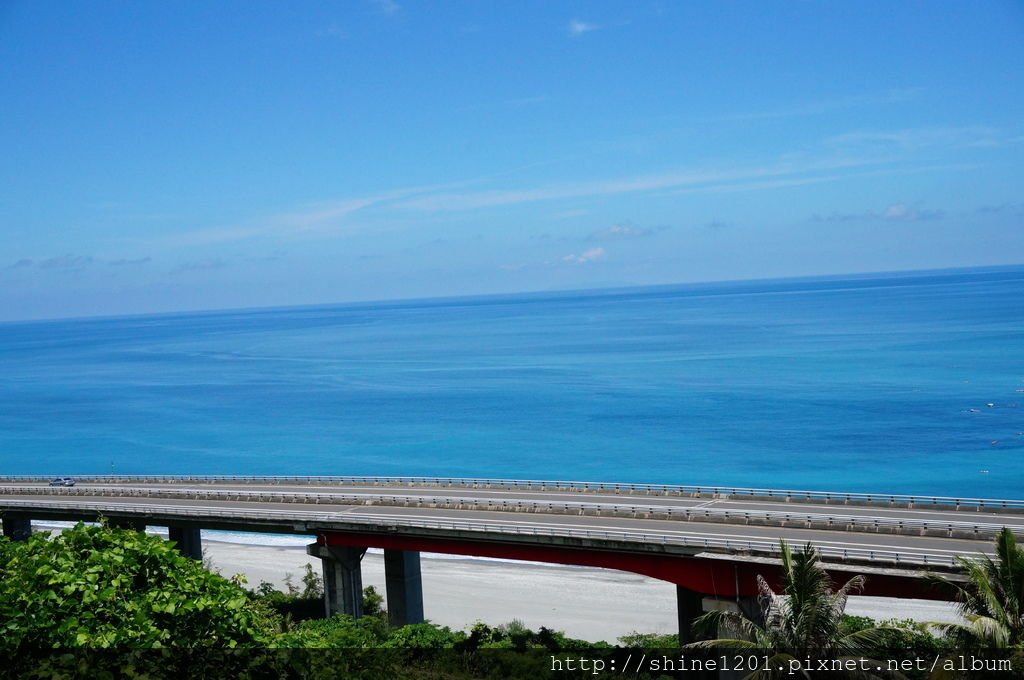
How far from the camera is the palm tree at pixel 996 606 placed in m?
24.5

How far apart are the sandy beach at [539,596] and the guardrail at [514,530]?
17.9 meters

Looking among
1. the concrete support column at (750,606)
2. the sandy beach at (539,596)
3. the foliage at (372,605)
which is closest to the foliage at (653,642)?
the concrete support column at (750,606)

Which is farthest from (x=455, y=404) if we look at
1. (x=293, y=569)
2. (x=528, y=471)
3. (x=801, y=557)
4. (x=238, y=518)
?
(x=801, y=557)

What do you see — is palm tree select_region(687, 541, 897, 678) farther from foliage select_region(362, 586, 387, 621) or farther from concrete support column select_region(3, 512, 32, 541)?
concrete support column select_region(3, 512, 32, 541)

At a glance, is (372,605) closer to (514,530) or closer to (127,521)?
(127,521)

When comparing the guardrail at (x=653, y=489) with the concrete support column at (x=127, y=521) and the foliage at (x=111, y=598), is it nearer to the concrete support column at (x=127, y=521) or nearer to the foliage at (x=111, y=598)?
the concrete support column at (x=127, y=521)

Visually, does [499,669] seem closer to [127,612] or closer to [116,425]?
[127,612]

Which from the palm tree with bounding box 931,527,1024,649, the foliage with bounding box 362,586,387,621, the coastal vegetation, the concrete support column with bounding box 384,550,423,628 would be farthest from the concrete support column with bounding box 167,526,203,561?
the palm tree with bounding box 931,527,1024,649

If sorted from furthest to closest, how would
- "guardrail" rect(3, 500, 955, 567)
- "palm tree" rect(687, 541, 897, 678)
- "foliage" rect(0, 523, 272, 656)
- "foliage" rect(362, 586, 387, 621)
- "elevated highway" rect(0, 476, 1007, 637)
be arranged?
"foliage" rect(362, 586, 387, 621), "elevated highway" rect(0, 476, 1007, 637), "guardrail" rect(3, 500, 955, 567), "palm tree" rect(687, 541, 897, 678), "foliage" rect(0, 523, 272, 656)

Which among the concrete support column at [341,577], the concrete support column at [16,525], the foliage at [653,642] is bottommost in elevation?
the foliage at [653,642]

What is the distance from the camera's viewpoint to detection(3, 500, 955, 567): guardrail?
39.1m

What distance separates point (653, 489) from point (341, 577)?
20161 millimetres

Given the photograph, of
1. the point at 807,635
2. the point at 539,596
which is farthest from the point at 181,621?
the point at 539,596

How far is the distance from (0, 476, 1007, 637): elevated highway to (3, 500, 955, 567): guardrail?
0.25 feet
